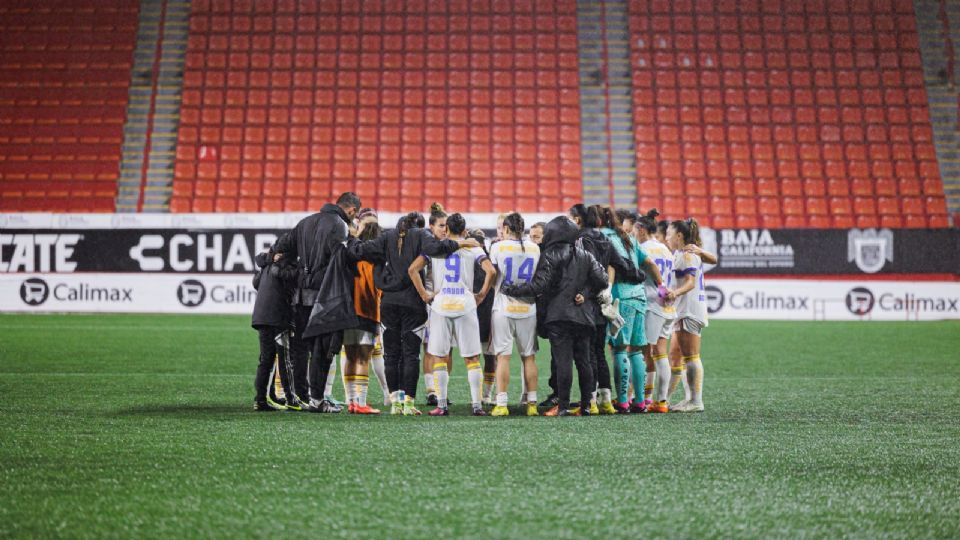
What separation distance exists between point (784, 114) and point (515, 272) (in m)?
19.7

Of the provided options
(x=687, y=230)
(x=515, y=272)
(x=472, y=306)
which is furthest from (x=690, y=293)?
(x=472, y=306)

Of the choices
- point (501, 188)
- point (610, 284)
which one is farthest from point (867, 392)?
point (501, 188)

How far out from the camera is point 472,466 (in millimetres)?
5484

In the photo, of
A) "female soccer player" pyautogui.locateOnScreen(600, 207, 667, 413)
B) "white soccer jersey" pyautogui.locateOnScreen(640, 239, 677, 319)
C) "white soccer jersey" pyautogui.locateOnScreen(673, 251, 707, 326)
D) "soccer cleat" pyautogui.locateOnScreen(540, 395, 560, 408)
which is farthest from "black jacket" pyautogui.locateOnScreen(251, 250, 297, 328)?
"white soccer jersey" pyautogui.locateOnScreen(673, 251, 707, 326)

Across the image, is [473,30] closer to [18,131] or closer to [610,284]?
[18,131]

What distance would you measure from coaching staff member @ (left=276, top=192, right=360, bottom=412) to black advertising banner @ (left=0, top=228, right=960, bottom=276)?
513 inches

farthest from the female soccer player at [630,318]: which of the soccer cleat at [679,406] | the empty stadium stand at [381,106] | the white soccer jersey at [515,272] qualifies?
the empty stadium stand at [381,106]

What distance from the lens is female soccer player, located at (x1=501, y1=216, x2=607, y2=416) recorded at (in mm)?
7875

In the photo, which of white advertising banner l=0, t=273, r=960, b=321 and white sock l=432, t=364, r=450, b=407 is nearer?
white sock l=432, t=364, r=450, b=407

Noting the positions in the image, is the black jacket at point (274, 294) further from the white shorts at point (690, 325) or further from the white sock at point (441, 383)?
the white shorts at point (690, 325)

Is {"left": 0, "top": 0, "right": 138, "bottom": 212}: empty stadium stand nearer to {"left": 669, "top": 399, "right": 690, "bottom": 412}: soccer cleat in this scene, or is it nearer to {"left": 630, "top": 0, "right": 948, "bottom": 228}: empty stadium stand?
{"left": 630, "top": 0, "right": 948, "bottom": 228}: empty stadium stand

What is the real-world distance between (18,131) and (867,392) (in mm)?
22670

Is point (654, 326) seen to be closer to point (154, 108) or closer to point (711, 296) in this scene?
point (711, 296)

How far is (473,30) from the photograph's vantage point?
89.8 ft
